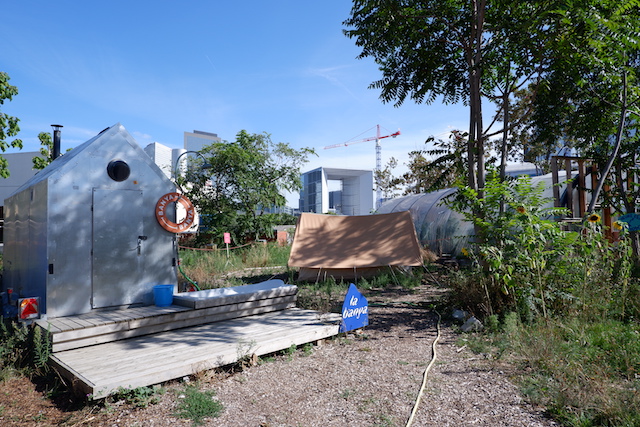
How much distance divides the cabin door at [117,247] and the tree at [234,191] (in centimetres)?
1024

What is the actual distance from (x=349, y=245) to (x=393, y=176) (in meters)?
19.1

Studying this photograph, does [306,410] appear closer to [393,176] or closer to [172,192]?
[172,192]

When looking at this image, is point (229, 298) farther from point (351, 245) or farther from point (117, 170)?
point (351, 245)

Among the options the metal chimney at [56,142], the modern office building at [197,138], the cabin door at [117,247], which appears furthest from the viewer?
the modern office building at [197,138]

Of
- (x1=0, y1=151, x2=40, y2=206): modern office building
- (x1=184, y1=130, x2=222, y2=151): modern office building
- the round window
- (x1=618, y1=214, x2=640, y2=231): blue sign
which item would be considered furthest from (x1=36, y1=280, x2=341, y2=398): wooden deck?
(x1=184, y1=130, x2=222, y2=151): modern office building

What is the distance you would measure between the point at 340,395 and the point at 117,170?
4578 mm

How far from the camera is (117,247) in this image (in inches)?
246

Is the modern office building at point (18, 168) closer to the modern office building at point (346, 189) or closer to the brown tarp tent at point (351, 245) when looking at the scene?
the brown tarp tent at point (351, 245)

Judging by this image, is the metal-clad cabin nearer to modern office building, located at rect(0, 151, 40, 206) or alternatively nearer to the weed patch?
the weed patch

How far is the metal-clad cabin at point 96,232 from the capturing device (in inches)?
226

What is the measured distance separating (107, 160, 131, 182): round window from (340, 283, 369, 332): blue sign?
3666mm

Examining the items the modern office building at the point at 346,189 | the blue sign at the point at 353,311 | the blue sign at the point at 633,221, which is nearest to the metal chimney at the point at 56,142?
the blue sign at the point at 353,311

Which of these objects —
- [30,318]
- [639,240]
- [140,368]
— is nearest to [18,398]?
[140,368]

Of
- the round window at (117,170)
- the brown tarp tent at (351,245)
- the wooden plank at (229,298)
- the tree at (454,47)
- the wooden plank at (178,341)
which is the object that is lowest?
the wooden plank at (178,341)
